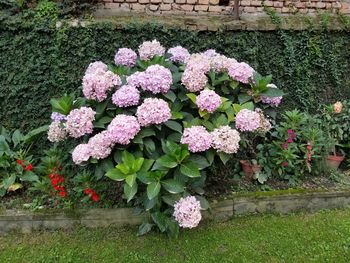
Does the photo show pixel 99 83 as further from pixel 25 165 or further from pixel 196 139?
pixel 25 165

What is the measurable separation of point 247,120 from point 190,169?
2.16 ft

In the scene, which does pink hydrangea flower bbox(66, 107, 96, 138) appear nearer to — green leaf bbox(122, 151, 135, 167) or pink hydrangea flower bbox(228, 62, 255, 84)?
green leaf bbox(122, 151, 135, 167)

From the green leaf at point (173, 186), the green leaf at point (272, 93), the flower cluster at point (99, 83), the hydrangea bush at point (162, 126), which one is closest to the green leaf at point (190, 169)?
the hydrangea bush at point (162, 126)

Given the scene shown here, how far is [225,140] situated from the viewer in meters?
3.29

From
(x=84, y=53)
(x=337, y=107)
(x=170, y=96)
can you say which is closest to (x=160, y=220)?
(x=170, y=96)

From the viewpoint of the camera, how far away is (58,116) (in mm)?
3797

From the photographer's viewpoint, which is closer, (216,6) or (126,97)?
(126,97)

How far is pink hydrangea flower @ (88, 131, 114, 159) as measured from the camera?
10.7 ft

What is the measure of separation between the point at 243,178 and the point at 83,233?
178 cm

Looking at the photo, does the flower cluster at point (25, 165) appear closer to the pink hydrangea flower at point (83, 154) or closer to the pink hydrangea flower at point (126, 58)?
the pink hydrangea flower at point (83, 154)

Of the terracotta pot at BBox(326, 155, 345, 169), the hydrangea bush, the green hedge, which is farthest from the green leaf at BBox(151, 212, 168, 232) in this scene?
the terracotta pot at BBox(326, 155, 345, 169)

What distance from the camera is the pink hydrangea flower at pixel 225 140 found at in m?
3.29

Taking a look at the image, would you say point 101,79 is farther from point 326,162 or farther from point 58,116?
point 326,162

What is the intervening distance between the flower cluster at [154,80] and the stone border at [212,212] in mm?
1165
